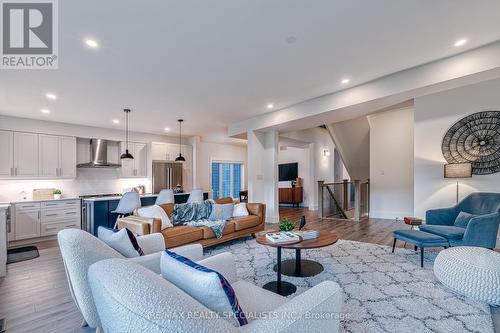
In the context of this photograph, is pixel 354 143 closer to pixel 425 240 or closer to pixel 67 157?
pixel 425 240

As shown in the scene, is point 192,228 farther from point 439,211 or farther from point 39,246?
point 439,211

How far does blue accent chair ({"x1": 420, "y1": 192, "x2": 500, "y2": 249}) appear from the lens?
3.02 m

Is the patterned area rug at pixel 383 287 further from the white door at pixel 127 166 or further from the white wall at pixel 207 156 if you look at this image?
the white wall at pixel 207 156

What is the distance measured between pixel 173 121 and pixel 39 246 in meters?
3.79

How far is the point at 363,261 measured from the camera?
339 centimetres

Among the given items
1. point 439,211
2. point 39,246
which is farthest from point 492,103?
point 39,246

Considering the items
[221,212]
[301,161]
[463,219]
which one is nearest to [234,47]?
[221,212]

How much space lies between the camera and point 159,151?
750 cm

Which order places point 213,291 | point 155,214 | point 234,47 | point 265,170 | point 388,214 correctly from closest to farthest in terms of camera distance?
point 213,291 → point 234,47 → point 155,214 → point 265,170 → point 388,214

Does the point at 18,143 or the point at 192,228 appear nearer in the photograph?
the point at 192,228

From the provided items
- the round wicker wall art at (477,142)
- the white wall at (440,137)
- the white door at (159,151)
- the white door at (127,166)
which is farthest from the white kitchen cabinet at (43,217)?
the round wicker wall art at (477,142)

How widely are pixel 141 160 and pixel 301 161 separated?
251 inches

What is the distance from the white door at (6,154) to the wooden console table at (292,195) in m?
8.11

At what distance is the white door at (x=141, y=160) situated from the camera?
7.07 m
